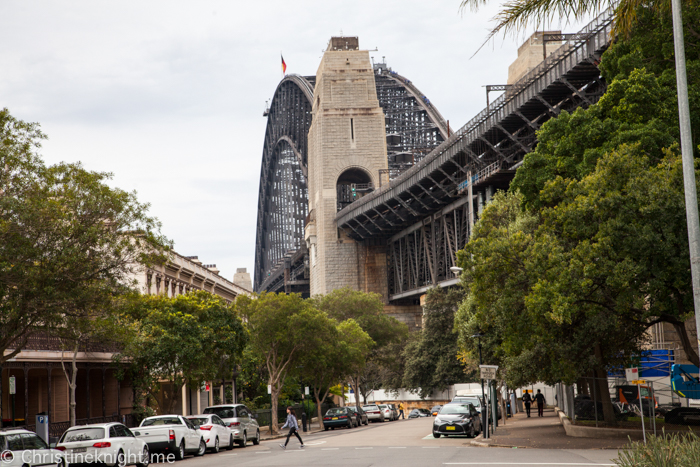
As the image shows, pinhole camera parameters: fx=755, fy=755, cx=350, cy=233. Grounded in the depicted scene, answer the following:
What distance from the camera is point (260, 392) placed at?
61.9 metres

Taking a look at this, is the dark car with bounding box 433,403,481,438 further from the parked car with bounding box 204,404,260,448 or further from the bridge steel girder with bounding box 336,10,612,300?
the bridge steel girder with bounding box 336,10,612,300

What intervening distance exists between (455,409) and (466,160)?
36.5m

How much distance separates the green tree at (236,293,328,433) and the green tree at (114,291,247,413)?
7960 millimetres

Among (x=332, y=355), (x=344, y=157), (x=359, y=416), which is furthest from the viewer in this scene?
(x=344, y=157)

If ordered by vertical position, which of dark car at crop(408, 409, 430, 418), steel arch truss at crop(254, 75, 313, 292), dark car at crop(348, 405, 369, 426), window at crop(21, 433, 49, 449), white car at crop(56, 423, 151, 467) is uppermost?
steel arch truss at crop(254, 75, 313, 292)

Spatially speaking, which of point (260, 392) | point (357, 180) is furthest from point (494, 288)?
point (357, 180)

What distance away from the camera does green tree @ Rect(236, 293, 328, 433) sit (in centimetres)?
4719

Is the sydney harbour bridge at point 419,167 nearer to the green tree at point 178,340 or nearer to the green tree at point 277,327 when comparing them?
the green tree at point 277,327

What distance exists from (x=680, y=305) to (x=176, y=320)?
75.2 ft

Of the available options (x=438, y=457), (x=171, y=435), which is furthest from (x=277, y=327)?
(x=438, y=457)

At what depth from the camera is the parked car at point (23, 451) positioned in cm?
1662

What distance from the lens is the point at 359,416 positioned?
180 ft

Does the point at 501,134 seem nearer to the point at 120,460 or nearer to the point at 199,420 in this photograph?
the point at 199,420

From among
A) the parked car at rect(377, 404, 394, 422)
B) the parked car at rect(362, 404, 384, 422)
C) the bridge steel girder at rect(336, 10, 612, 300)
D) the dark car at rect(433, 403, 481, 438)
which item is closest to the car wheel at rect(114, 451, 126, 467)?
the dark car at rect(433, 403, 481, 438)
